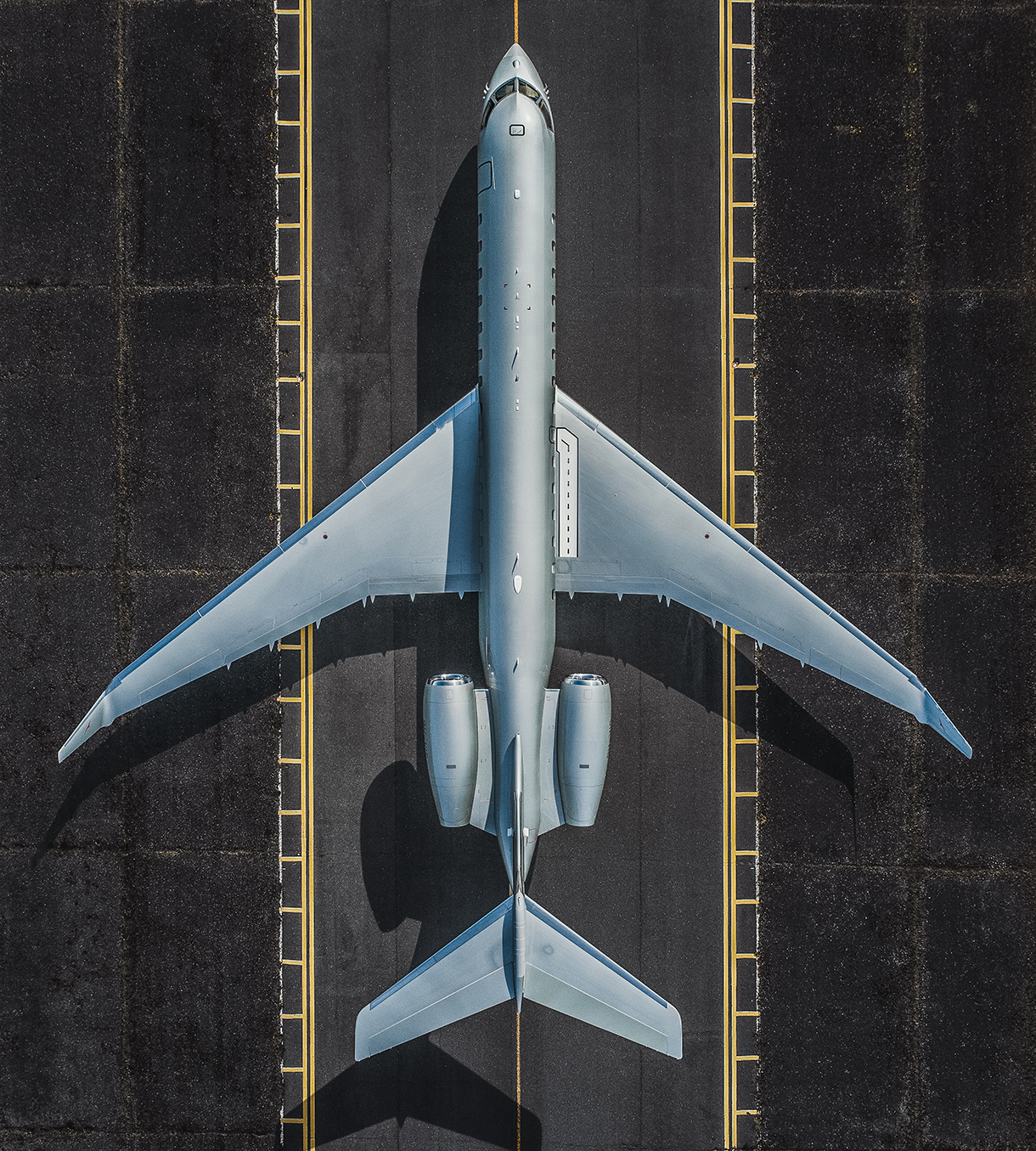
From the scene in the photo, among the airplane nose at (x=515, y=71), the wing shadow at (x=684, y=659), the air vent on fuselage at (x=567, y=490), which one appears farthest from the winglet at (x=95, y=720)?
the airplane nose at (x=515, y=71)

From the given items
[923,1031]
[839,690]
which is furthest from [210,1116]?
[839,690]

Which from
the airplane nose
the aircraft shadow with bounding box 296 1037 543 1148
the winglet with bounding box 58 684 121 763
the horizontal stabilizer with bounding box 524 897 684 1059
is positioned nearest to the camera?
the horizontal stabilizer with bounding box 524 897 684 1059

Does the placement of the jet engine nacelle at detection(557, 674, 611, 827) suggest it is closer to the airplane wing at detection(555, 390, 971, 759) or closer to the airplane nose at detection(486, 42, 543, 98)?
the airplane wing at detection(555, 390, 971, 759)

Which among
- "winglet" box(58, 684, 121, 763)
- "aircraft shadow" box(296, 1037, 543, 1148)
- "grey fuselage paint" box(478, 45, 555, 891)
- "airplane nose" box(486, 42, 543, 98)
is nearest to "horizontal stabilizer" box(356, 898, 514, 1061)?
"grey fuselage paint" box(478, 45, 555, 891)

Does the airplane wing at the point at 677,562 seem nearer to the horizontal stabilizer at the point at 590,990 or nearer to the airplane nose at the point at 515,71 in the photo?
the airplane nose at the point at 515,71

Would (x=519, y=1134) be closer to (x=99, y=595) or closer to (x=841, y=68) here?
(x=99, y=595)

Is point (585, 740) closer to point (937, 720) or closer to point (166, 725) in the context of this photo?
point (937, 720)

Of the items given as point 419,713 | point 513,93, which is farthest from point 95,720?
point 513,93
